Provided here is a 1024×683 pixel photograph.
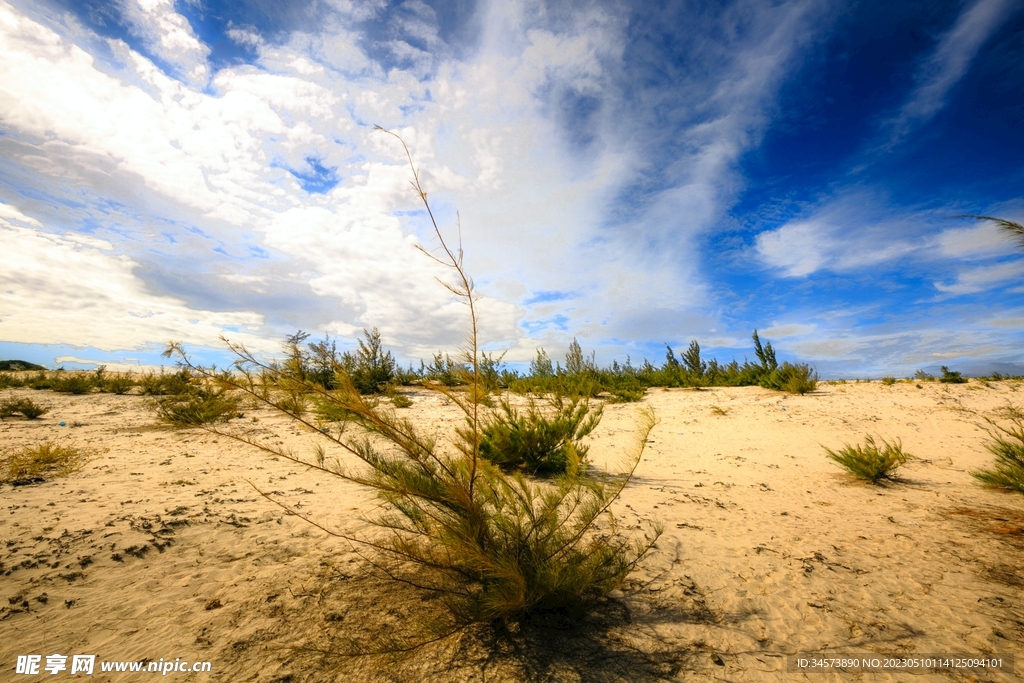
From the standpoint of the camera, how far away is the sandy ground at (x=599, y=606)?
93.6 inches

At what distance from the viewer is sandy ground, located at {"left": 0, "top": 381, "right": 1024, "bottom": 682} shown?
238cm

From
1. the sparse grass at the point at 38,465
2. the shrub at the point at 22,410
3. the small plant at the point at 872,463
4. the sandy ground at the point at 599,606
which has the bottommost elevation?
the sandy ground at the point at 599,606

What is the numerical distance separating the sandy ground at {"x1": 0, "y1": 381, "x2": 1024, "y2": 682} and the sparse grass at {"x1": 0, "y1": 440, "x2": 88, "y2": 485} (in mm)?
241

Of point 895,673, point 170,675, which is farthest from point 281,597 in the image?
point 895,673

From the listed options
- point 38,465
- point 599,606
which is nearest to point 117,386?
point 38,465

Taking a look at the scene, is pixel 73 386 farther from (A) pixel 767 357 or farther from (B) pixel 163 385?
(A) pixel 767 357

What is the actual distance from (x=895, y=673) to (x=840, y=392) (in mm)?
14930

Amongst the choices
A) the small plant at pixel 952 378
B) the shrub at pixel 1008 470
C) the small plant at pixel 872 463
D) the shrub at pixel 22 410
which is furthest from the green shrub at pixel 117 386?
the small plant at pixel 952 378

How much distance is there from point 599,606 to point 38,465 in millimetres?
6143

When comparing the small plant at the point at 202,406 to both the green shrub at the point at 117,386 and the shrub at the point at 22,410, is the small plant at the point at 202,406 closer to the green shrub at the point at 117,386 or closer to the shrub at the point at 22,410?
the shrub at the point at 22,410

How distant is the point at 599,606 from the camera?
292 centimetres

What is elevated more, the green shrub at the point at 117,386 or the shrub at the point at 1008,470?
the green shrub at the point at 117,386

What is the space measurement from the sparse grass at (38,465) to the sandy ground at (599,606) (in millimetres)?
241

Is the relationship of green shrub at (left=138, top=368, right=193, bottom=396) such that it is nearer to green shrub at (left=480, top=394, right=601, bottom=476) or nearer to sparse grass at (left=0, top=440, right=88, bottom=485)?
sparse grass at (left=0, top=440, right=88, bottom=485)
